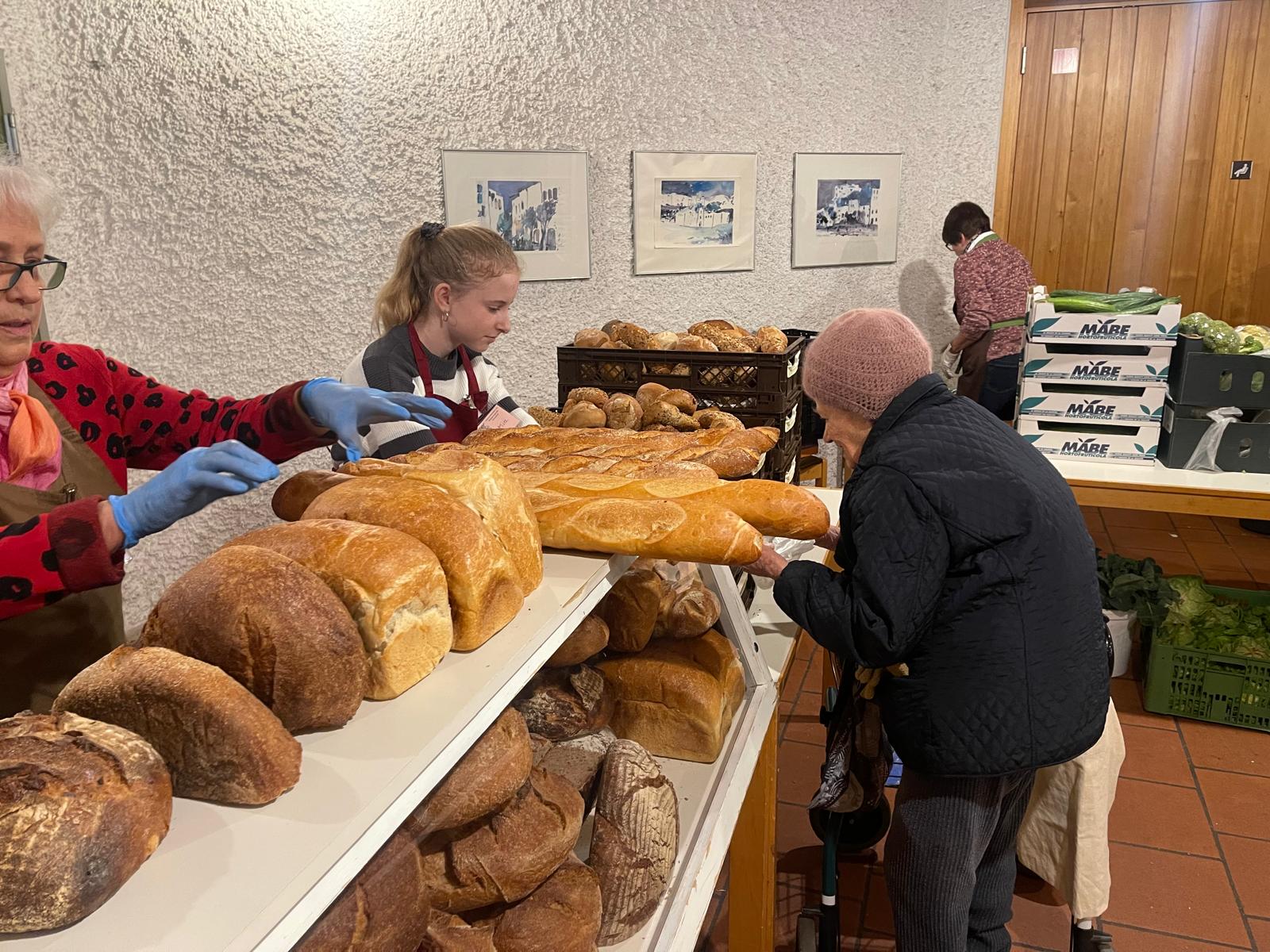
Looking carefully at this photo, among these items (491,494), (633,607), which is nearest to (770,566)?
(633,607)

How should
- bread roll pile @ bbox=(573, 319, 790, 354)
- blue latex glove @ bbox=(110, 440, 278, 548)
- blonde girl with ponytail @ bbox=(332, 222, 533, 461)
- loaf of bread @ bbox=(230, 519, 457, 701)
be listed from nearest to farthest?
1. loaf of bread @ bbox=(230, 519, 457, 701)
2. blue latex glove @ bbox=(110, 440, 278, 548)
3. blonde girl with ponytail @ bbox=(332, 222, 533, 461)
4. bread roll pile @ bbox=(573, 319, 790, 354)

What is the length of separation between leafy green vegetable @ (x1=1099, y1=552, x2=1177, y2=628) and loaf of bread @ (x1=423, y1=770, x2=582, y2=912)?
120 inches

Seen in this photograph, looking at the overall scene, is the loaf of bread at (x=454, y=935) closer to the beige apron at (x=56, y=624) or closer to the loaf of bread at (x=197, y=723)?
the loaf of bread at (x=197, y=723)

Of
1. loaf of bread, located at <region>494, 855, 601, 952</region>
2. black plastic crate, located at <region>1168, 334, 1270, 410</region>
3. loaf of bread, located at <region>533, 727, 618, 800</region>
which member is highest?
black plastic crate, located at <region>1168, 334, 1270, 410</region>

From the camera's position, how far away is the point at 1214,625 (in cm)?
341

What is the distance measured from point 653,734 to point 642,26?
163 inches

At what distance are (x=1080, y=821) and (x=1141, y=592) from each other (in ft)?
5.67

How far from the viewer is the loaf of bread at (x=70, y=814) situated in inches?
24.1

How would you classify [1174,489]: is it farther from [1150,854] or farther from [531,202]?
[531,202]

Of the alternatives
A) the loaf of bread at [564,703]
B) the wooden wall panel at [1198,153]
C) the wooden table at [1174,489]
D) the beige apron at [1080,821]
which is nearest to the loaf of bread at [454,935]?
the loaf of bread at [564,703]

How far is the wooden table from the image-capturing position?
304 centimetres

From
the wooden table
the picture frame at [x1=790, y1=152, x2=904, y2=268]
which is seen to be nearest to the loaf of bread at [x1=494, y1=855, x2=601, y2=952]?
the wooden table

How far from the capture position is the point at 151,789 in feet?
2.33

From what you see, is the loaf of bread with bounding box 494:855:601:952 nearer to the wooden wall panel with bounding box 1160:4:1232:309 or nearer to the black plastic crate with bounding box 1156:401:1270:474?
the black plastic crate with bounding box 1156:401:1270:474
